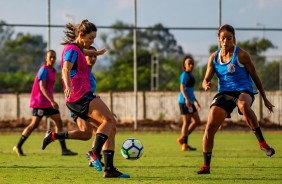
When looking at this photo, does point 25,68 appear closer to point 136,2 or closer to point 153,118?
point 153,118

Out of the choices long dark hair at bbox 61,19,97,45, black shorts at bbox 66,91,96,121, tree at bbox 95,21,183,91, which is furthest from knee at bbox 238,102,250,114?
tree at bbox 95,21,183,91

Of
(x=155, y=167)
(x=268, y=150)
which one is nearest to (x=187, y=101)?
(x=155, y=167)

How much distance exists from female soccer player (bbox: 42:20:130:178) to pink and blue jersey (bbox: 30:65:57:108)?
485 cm

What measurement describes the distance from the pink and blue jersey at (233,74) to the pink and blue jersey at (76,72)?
189 centimetres

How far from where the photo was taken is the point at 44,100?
1541 cm

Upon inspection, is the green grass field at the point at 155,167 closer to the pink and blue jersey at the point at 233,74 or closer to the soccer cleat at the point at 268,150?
the soccer cleat at the point at 268,150

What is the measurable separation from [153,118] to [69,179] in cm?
2030

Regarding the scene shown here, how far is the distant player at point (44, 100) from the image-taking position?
15.0 meters

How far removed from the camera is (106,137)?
998 cm

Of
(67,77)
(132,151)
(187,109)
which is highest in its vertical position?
(67,77)

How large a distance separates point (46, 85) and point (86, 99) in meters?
5.26

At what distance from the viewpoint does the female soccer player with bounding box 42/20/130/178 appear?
997cm

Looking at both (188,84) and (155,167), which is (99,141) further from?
(188,84)

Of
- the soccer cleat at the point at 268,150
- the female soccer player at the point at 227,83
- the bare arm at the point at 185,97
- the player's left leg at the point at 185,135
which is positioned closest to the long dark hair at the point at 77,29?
the female soccer player at the point at 227,83
